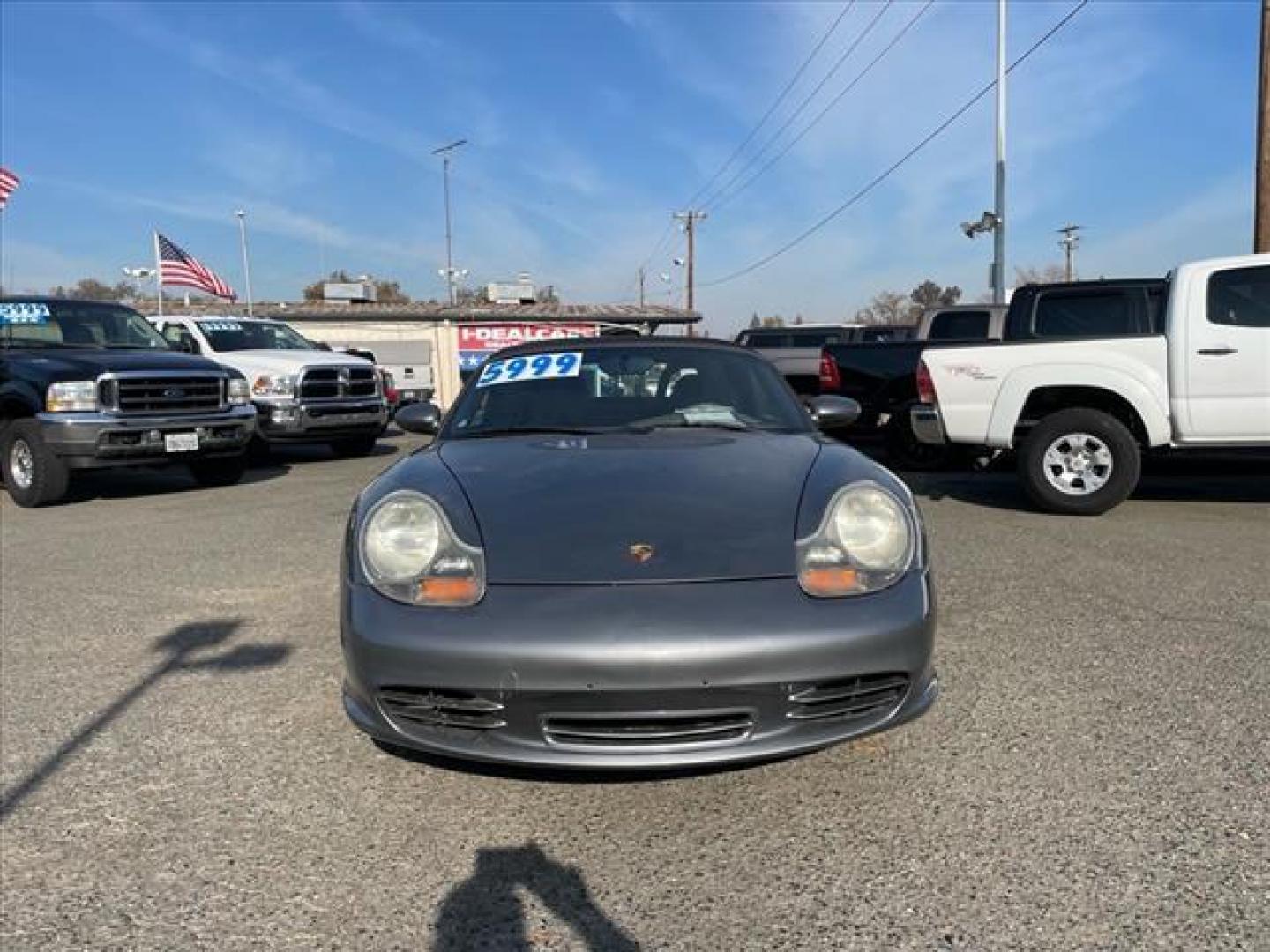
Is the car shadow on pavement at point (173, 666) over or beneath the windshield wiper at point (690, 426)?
beneath

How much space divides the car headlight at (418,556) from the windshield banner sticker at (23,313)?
8.66m

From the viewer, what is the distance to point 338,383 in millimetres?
12305

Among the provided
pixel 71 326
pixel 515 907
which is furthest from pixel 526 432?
pixel 71 326

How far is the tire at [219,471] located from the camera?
394 inches

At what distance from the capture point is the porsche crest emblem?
258cm

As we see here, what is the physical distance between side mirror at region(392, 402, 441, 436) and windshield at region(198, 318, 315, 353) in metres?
9.35

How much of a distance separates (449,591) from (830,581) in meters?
1.06

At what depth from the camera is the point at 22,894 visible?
7.65 feet

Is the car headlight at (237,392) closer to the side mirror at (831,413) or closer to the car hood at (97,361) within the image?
the car hood at (97,361)

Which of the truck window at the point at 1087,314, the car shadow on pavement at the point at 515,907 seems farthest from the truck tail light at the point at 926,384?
the car shadow on pavement at the point at 515,907

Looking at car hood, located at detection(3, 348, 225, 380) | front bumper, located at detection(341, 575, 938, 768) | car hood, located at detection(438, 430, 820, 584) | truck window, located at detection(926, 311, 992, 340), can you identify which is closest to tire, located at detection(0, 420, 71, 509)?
car hood, located at detection(3, 348, 225, 380)

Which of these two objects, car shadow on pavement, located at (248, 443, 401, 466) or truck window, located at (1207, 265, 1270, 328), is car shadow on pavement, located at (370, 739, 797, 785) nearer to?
truck window, located at (1207, 265, 1270, 328)

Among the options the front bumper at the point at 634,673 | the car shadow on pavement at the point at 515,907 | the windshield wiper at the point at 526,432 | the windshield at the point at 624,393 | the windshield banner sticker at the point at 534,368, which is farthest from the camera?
the windshield banner sticker at the point at 534,368

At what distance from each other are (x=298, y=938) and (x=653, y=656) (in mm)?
1051
